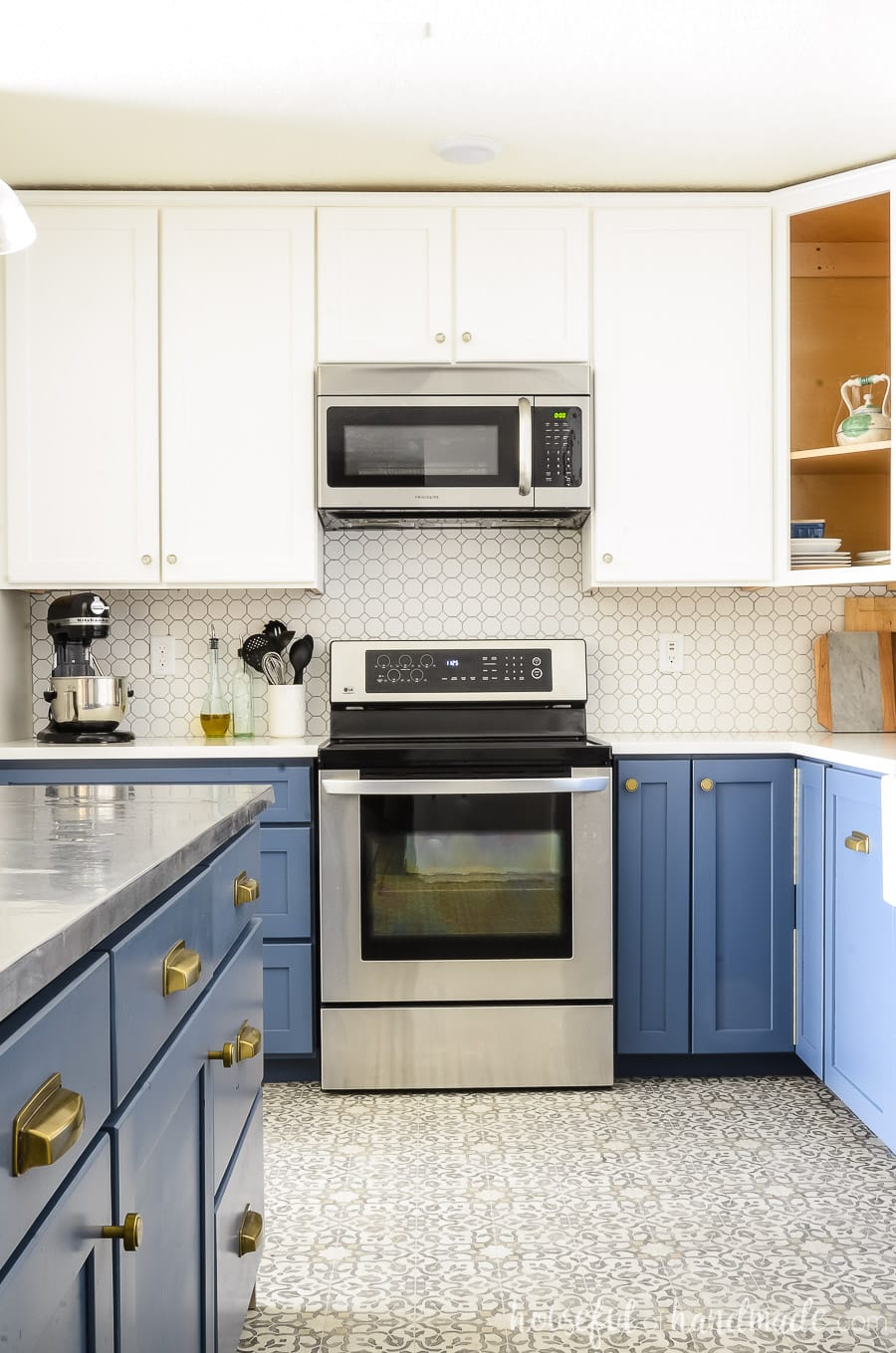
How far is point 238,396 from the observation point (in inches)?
120

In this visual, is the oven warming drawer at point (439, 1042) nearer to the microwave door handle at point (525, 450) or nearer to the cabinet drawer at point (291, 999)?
the cabinet drawer at point (291, 999)

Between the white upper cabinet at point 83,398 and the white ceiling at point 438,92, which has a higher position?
the white ceiling at point 438,92

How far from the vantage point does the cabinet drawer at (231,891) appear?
4.58ft

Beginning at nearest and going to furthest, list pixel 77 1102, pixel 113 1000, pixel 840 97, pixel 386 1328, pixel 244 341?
pixel 77 1102
pixel 113 1000
pixel 386 1328
pixel 840 97
pixel 244 341

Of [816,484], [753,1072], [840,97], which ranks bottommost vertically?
[753,1072]

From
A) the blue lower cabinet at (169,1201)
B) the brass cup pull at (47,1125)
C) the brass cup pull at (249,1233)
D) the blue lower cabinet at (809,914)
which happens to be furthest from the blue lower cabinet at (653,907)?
the brass cup pull at (47,1125)

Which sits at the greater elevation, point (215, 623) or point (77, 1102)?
point (215, 623)

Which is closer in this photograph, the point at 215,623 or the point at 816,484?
the point at 816,484

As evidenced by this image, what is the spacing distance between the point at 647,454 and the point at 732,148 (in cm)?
81

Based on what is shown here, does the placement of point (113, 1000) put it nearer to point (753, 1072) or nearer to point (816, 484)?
point (753, 1072)

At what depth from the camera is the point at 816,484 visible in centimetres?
316

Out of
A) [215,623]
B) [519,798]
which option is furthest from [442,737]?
[215,623]

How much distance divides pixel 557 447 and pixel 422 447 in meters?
0.37

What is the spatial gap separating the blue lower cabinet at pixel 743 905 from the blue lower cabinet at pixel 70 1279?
217cm
